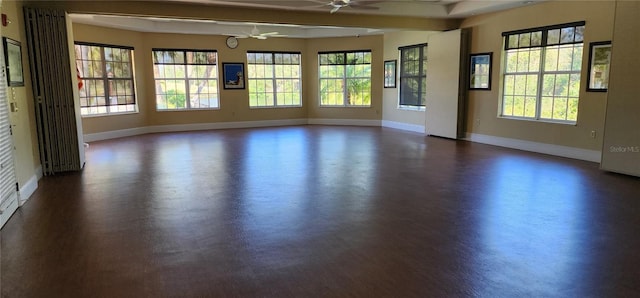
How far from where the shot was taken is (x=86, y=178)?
5.97 metres

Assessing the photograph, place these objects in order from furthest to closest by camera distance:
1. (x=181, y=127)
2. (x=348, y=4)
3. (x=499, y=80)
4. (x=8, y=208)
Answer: (x=181, y=127)
(x=499, y=80)
(x=348, y=4)
(x=8, y=208)

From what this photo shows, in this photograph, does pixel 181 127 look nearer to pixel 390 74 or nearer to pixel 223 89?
pixel 223 89

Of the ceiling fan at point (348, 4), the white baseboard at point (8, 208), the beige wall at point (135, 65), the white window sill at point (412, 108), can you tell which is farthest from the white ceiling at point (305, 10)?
the white baseboard at point (8, 208)

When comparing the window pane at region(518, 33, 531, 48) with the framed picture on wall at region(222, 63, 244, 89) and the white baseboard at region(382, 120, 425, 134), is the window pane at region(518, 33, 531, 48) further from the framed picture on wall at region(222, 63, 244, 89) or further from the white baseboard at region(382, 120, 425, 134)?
the framed picture on wall at region(222, 63, 244, 89)

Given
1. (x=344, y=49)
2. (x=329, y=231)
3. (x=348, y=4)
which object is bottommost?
(x=329, y=231)

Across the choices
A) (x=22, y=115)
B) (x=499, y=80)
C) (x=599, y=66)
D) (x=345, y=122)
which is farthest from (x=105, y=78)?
(x=599, y=66)

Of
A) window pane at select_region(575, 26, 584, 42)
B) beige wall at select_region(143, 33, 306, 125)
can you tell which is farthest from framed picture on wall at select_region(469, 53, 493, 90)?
beige wall at select_region(143, 33, 306, 125)

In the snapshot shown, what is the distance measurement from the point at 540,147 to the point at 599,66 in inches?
68.5

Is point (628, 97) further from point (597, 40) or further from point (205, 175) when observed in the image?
point (205, 175)

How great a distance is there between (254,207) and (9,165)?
101 inches

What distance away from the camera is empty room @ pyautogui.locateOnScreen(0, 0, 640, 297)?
2996 millimetres

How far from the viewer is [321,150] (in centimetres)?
818

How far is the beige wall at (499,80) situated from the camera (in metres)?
6.50

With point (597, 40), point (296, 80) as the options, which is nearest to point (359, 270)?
point (597, 40)
